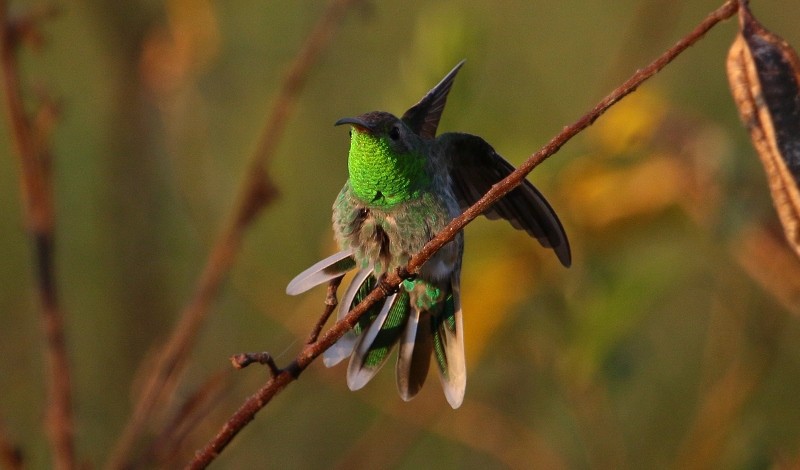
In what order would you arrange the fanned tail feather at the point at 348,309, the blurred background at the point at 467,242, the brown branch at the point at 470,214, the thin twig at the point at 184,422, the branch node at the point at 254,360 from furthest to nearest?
the blurred background at the point at 467,242
the fanned tail feather at the point at 348,309
the thin twig at the point at 184,422
the branch node at the point at 254,360
the brown branch at the point at 470,214

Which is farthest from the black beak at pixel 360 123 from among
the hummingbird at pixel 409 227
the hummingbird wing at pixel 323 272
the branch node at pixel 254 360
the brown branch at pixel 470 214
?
the branch node at pixel 254 360

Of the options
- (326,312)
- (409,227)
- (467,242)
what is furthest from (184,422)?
(467,242)

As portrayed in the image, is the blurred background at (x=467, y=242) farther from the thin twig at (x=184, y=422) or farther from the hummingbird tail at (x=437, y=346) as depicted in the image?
the hummingbird tail at (x=437, y=346)

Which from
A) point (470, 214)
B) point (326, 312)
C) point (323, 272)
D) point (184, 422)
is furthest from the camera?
point (323, 272)

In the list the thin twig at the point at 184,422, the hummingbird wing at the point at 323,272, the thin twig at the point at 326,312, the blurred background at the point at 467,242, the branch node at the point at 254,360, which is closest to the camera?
the branch node at the point at 254,360

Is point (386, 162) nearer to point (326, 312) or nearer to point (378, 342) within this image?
point (378, 342)

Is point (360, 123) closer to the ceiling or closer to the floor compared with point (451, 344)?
closer to the ceiling

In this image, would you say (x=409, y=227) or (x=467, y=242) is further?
(x=467, y=242)
